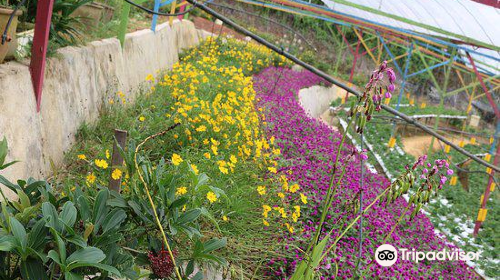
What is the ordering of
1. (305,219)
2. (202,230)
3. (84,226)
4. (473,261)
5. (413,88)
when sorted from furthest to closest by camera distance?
(413,88) < (473,261) < (305,219) < (202,230) < (84,226)

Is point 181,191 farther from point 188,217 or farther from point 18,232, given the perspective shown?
point 18,232

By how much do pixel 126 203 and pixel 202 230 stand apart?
3.72 feet

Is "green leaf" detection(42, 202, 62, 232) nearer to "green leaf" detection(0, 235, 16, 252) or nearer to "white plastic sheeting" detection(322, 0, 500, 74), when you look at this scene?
"green leaf" detection(0, 235, 16, 252)

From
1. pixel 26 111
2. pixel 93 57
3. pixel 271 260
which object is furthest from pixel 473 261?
pixel 26 111

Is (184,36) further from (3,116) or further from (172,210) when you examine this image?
(172,210)

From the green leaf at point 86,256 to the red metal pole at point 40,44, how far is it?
191cm

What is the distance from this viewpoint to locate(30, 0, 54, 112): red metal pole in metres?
3.37

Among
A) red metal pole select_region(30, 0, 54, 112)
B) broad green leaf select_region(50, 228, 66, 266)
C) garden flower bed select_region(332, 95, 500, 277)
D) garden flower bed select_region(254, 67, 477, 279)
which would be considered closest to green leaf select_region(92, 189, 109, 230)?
broad green leaf select_region(50, 228, 66, 266)

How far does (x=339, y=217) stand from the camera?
4418 millimetres

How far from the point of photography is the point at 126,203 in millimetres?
2230

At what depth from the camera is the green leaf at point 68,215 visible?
6.53 ft

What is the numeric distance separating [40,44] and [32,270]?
191cm

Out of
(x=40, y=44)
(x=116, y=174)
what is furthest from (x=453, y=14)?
(x=116, y=174)

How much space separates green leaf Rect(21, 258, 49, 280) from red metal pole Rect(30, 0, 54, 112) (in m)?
1.83
